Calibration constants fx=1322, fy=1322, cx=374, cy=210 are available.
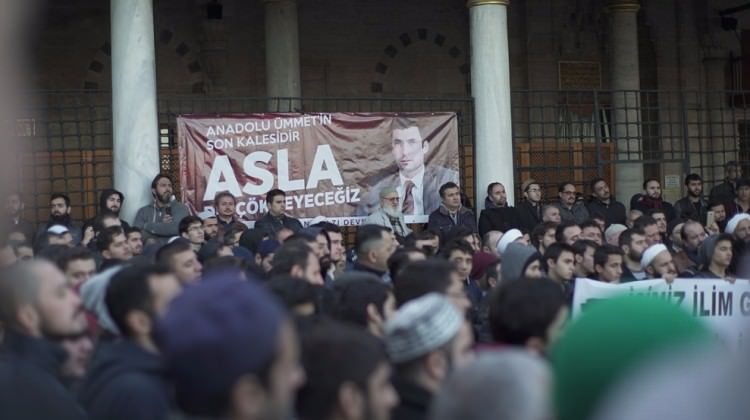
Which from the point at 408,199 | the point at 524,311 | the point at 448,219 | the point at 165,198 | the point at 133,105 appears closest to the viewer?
the point at 524,311

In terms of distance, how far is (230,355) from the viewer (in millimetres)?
2506

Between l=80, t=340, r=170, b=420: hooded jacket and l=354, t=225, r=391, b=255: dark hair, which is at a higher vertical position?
l=354, t=225, r=391, b=255: dark hair

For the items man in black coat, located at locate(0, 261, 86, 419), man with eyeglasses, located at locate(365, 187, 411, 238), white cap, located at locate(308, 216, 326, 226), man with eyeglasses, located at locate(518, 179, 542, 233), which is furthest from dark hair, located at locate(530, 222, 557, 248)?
man in black coat, located at locate(0, 261, 86, 419)

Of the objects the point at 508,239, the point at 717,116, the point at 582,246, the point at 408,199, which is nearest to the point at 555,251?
the point at 582,246

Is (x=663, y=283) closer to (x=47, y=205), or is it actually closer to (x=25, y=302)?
(x=25, y=302)

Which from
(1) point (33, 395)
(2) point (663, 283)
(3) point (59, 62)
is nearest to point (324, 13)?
(3) point (59, 62)

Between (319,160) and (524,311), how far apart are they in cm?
1128

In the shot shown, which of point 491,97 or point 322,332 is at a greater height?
point 491,97

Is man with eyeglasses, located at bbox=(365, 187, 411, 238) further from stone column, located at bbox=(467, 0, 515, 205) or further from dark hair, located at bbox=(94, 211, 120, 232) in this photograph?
dark hair, located at bbox=(94, 211, 120, 232)

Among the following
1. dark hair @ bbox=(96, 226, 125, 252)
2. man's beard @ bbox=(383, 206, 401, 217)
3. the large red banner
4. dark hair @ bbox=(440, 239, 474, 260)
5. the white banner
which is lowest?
the white banner

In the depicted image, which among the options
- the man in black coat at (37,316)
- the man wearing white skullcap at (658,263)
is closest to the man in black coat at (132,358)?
the man in black coat at (37,316)

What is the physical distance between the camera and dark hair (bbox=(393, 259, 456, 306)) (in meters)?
5.54

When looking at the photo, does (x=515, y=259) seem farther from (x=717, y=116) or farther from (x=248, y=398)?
(x=717, y=116)

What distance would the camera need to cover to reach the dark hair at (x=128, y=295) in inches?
184
